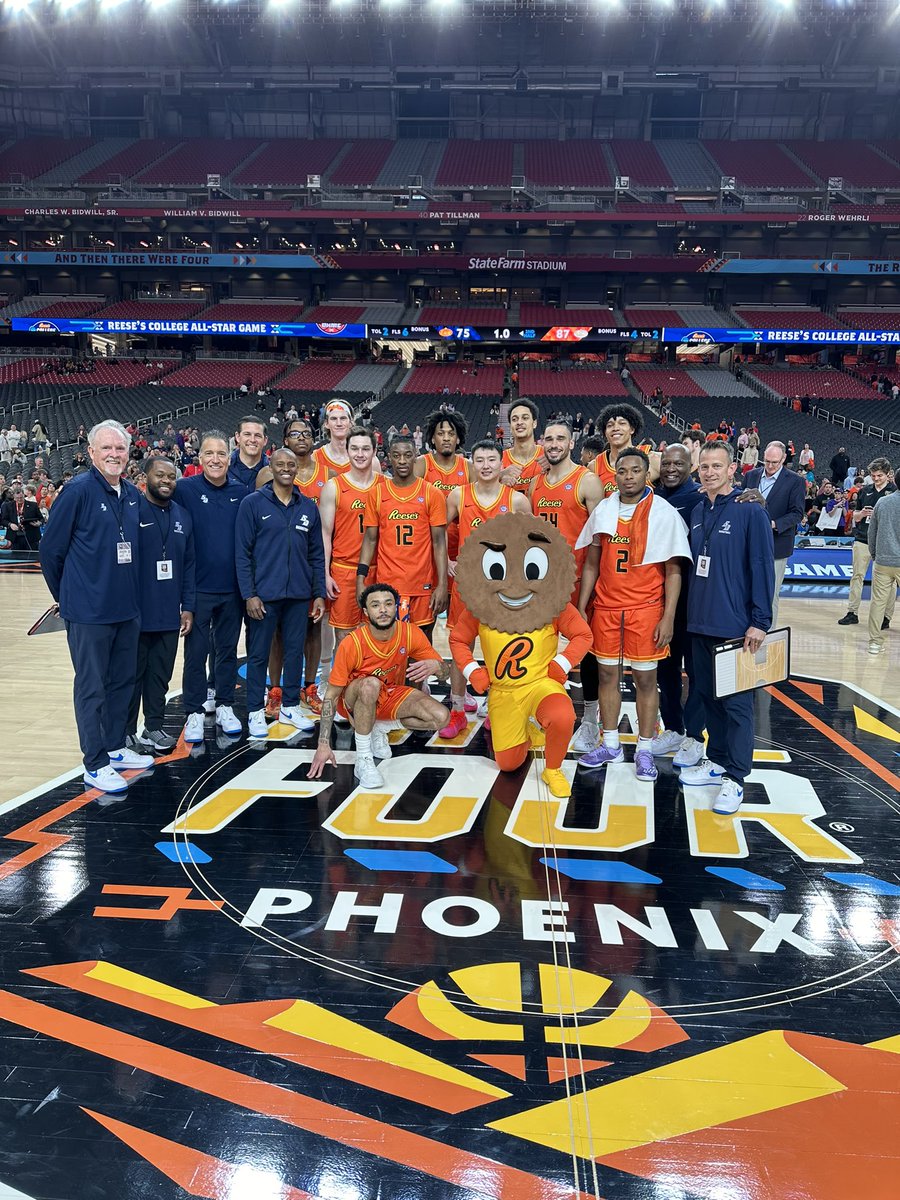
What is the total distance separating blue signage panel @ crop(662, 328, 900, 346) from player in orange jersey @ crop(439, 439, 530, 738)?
25.6m

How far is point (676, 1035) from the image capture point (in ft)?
8.53

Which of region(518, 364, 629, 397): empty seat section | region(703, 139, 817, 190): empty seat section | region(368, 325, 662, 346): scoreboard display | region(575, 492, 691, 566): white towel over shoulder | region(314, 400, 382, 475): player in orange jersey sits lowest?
region(575, 492, 691, 566): white towel over shoulder

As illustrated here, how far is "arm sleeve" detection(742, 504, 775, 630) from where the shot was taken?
413 cm

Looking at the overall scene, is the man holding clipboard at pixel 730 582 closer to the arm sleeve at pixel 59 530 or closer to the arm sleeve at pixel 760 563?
the arm sleeve at pixel 760 563

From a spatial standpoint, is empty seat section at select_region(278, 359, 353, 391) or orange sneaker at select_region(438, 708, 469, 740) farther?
empty seat section at select_region(278, 359, 353, 391)

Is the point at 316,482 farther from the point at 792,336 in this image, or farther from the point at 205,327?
the point at 792,336

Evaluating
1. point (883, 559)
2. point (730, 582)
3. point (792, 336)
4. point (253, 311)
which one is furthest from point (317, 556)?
point (253, 311)

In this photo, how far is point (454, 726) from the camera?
5277mm

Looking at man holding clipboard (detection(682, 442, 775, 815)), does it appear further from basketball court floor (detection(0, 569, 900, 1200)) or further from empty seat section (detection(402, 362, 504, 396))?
empty seat section (detection(402, 362, 504, 396))

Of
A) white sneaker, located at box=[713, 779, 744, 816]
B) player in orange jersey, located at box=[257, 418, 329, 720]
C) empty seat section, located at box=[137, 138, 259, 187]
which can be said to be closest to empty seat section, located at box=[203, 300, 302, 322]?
empty seat section, located at box=[137, 138, 259, 187]

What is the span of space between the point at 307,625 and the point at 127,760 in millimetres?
1344

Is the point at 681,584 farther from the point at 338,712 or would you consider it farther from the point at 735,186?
the point at 735,186

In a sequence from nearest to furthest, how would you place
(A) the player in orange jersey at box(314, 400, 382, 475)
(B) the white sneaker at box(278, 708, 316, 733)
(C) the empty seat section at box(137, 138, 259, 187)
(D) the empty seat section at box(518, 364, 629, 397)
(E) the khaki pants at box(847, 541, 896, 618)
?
1. (B) the white sneaker at box(278, 708, 316, 733)
2. (A) the player in orange jersey at box(314, 400, 382, 475)
3. (E) the khaki pants at box(847, 541, 896, 618)
4. (D) the empty seat section at box(518, 364, 629, 397)
5. (C) the empty seat section at box(137, 138, 259, 187)

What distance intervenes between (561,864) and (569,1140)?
152 cm
